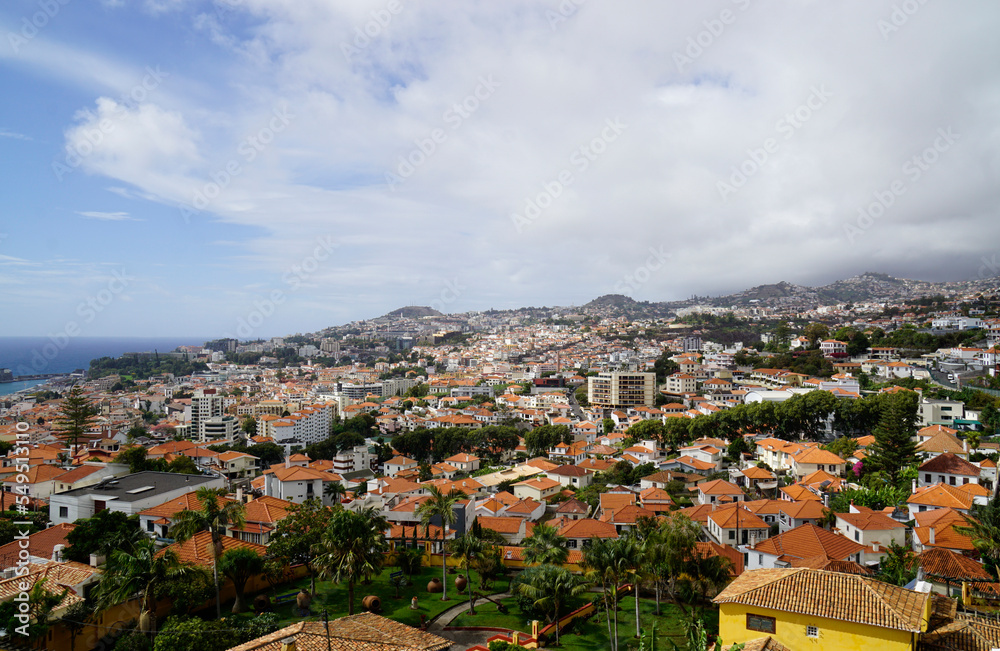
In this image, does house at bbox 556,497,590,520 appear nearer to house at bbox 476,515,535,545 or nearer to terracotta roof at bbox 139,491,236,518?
house at bbox 476,515,535,545

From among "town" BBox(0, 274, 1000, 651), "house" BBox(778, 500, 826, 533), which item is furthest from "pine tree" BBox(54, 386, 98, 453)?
"house" BBox(778, 500, 826, 533)

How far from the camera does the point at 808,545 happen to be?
15906 mm

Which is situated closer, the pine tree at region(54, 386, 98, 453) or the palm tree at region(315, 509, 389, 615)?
the palm tree at region(315, 509, 389, 615)

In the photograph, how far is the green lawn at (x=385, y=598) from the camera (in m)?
13.8

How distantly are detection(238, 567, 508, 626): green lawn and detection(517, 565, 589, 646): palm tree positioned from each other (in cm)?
273

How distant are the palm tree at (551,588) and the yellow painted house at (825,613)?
469 cm

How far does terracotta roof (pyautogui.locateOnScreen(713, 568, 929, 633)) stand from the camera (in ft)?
25.5

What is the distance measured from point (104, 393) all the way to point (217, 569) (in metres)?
97.6

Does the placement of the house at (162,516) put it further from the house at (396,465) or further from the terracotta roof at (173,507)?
the house at (396,465)

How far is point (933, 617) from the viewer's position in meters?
8.48

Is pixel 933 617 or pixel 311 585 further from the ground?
pixel 933 617

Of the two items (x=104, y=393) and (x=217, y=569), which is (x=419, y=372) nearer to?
(x=104, y=393)

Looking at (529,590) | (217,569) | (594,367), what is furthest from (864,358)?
(217,569)

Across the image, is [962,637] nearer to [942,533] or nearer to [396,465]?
[942,533]
